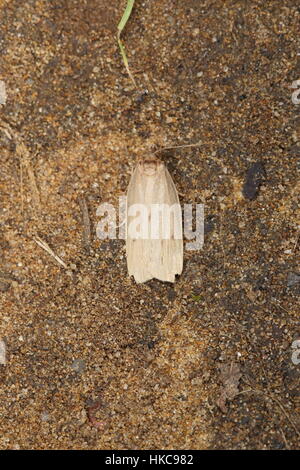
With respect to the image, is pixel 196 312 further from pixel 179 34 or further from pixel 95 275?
pixel 179 34

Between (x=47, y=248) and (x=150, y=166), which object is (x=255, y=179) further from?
(x=47, y=248)

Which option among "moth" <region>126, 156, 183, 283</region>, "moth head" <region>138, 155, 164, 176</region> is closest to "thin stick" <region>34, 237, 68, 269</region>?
"moth" <region>126, 156, 183, 283</region>

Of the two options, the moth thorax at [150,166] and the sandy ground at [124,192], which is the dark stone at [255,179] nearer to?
the sandy ground at [124,192]

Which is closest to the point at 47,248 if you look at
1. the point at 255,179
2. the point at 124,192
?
the point at 124,192

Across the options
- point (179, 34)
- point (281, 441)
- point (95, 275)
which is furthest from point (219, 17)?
point (281, 441)

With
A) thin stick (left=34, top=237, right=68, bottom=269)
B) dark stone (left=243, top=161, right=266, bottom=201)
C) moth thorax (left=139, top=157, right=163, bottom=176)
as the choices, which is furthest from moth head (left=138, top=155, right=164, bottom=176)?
thin stick (left=34, top=237, right=68, bottom=269)

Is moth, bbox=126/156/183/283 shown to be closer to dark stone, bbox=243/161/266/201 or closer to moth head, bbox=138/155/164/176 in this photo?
moth head, bbox=138/155/164/176

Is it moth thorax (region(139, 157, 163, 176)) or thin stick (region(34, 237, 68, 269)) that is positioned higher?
moth thorax (region(139, 157, 163, 176))
